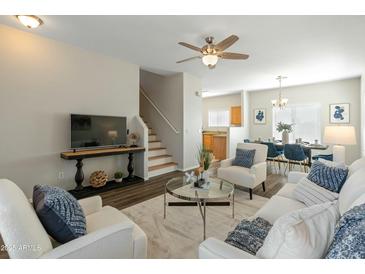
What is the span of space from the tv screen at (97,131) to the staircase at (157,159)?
3.32 feet

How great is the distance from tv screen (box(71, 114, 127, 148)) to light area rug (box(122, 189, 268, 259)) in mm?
1497

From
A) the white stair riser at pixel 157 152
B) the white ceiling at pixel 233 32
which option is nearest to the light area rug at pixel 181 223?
the white stair riser at pixel 157 152

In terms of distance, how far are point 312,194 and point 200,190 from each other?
1.19m

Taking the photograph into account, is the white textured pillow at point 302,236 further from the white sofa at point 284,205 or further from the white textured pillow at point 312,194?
the white textured pillow at point 312,194

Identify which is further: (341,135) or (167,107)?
(167,107)

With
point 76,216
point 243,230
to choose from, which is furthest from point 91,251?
point 243,230

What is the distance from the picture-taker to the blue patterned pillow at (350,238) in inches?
30.0

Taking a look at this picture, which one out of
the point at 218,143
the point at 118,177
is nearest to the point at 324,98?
the point at 218,143

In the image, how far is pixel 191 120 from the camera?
5.29 metres

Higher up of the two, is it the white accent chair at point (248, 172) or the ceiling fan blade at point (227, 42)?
the ceiling fan blade at point (227, 42)

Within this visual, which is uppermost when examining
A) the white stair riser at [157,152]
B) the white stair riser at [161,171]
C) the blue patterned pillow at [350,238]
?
the blue patterned pillow at [350,238]

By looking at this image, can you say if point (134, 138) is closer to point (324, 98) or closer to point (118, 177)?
point (118, 177)
